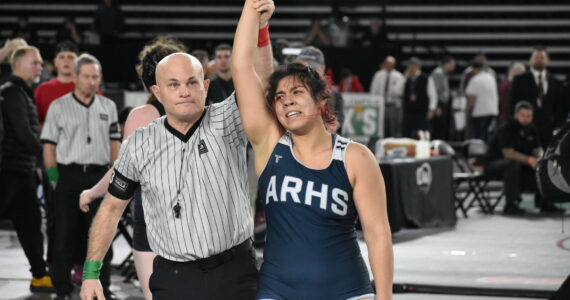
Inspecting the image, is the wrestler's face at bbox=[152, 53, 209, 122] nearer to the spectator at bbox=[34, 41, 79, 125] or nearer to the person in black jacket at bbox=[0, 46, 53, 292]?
the person in black jacket at bbox=[0, 46, 53, 292]

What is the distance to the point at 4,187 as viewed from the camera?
332 inches

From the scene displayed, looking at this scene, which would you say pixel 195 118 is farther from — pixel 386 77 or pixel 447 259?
pixel 386 77

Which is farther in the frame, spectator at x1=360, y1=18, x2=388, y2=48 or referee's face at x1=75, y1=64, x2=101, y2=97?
spectator at x1=360, y1=18, x2=388, y2=48

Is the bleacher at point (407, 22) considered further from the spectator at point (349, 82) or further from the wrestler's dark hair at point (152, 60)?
the wrestler's dark hair at point (152, 60)

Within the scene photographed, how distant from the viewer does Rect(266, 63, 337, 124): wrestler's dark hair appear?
396 cm

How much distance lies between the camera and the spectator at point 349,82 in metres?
19.5

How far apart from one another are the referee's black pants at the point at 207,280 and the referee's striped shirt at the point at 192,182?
0.05 meters

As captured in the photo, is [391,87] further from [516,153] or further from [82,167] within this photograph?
[82,167]

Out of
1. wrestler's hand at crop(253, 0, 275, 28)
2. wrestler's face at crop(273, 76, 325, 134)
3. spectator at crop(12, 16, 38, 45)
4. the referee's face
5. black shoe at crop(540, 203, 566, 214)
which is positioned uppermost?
spectator at crop(12, 16, 38, 45)

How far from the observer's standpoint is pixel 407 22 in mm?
24609

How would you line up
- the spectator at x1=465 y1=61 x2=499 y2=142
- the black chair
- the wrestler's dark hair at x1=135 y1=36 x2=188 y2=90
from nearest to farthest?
the wrestler's dark hair at x1=135 y1=36 x2=188 y2=90
the black chair
the spectator at x1=465 y1=61 x2=499 y2=142

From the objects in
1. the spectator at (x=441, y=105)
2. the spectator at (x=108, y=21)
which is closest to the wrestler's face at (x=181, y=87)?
the spectator at (x=441, y=105)

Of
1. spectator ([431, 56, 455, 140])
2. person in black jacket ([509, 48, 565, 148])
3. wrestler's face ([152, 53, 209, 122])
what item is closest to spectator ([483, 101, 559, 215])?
person in black jacket ([509, 48, 565, 148])

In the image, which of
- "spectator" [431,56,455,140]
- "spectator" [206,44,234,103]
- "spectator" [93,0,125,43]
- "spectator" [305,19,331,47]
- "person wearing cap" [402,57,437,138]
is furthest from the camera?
"spectator" [93,0,125,43]
